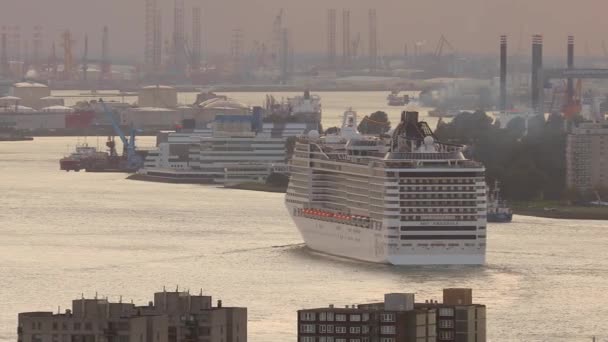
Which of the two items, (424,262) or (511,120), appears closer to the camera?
(424,262)

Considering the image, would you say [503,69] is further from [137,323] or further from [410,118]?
[137,323]

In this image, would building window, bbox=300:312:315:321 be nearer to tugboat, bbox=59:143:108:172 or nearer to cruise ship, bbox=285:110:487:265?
cruise ship, bbox=285:110:487:265

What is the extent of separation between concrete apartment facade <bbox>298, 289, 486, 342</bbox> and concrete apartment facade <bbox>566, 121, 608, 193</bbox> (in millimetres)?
25596

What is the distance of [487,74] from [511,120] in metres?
32.8

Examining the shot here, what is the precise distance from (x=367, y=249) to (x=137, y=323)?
13.7m

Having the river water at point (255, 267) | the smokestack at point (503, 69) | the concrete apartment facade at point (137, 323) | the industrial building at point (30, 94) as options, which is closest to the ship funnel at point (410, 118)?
the river water at point (255, 267)

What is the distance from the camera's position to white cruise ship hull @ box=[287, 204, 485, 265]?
94.6 feet

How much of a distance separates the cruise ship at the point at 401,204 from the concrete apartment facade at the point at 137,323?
1217 centimetres

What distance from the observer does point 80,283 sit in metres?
26.1

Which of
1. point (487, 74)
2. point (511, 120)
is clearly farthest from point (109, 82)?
point (511, 120)

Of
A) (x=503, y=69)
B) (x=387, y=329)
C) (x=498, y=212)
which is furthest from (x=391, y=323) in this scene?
(x=503, y=69)

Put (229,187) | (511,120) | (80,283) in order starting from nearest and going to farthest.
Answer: (80,283), (229,187), (511,120)

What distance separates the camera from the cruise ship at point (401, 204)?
29.1m

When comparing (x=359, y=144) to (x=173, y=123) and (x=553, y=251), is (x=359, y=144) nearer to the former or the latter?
(x=553, y=251)
